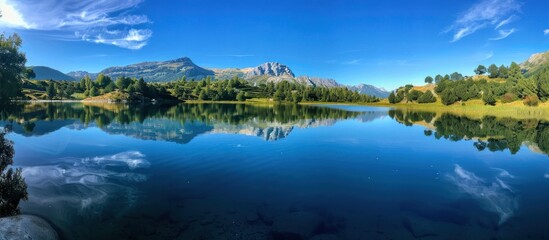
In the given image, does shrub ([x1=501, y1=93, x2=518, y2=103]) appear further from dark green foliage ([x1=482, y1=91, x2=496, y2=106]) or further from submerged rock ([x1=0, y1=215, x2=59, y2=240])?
submerged rock ([x1=0, y1=215, x2=59, y2=240])

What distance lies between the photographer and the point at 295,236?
1584cm

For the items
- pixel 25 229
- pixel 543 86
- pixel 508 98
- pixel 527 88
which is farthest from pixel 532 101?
pixel 25 229

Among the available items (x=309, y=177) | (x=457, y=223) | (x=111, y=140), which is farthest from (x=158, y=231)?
(x=111, y=140)

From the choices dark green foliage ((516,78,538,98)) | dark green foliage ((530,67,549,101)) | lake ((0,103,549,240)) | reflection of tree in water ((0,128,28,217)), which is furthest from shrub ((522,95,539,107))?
reflection of tree in water ((0,128,28,217))

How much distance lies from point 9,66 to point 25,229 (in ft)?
172

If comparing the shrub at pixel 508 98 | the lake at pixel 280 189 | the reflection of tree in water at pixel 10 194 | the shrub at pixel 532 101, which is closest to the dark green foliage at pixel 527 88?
the shrub at pixel 508 98

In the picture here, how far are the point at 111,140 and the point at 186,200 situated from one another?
99.4 ft

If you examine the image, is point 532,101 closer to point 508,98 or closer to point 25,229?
point 508,98

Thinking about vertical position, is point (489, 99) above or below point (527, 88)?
below

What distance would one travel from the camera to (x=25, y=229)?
47.3 feet

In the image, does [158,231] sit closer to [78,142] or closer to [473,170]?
[473,170]

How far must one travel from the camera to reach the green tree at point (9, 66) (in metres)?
43.2

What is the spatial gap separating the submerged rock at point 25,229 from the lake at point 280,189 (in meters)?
0.87

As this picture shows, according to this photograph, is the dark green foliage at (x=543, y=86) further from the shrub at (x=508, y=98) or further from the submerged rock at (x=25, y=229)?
the submerged rock at (x=25, y=229)
